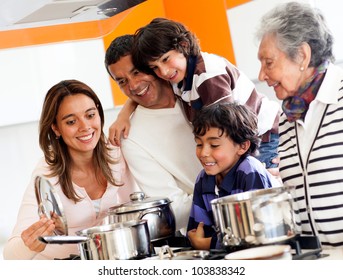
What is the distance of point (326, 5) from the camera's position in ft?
10.1

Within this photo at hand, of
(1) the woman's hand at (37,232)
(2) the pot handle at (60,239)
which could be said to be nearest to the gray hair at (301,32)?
(2) the pot handle at (60,239)

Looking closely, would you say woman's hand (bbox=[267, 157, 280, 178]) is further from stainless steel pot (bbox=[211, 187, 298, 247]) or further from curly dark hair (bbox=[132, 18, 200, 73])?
stainless steel pot (bbox=[211, 187, 298, 247])

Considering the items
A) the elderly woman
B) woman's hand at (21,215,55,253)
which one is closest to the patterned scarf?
the elderly woman

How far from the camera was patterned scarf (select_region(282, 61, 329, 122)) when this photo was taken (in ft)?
5.27

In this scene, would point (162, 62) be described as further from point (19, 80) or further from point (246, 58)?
point (19, 80)

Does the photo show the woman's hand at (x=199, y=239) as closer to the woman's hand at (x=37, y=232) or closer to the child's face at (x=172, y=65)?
the woman's hand at (x=37, y=232)

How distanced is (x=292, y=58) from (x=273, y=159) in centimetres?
73

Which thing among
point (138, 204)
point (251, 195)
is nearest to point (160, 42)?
point (138, 204)

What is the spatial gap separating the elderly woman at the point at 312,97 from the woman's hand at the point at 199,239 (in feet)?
0.88

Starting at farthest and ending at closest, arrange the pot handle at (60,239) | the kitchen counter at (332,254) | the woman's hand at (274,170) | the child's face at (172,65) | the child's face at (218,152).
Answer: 1. the woman's hand at (274,170)
2. the child's face at (172,65)
3. the child's face at (218,152)
4. the pot handle at (60,239)
5. the kitchen counter at (332,254)

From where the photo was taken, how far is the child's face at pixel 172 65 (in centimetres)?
211

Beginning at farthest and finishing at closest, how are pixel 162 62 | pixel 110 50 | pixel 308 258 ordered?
1. pixel 110 50
2. pixel 162 62
3. pixel 308 258

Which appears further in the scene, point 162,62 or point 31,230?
point 162,62

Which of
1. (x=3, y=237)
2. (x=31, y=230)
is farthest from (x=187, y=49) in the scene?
(x=3, y=237)
